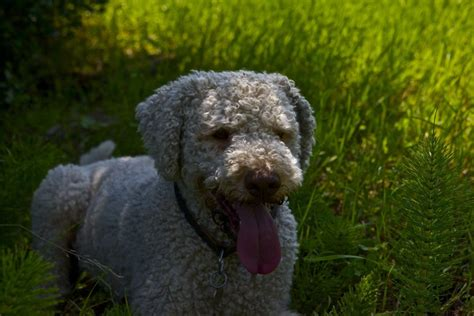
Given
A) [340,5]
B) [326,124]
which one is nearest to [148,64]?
[340,5]

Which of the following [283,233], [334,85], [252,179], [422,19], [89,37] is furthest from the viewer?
[89,37]

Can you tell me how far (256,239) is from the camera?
2936mm

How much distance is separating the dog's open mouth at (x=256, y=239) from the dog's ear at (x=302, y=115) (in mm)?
568

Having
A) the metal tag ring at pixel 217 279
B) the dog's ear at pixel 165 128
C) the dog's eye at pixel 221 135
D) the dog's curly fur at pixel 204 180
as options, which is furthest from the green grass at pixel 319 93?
the dog's eye at pixel 221 135

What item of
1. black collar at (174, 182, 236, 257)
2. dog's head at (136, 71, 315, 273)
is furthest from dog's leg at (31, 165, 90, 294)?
black collar at (174, 182, 236, 257)

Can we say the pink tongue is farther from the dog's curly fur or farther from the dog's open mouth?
the dog's curly fur

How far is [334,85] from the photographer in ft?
16.5

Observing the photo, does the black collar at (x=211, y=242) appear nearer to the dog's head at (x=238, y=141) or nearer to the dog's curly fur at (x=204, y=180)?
the dog's curly fur at (x=204, y=180)

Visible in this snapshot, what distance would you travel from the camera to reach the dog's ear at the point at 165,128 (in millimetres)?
3182

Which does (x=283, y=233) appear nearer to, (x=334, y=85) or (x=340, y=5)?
(x=334, y=85)

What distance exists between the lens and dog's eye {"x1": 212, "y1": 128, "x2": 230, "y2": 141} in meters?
3.08

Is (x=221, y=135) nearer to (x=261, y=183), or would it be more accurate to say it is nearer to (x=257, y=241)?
(x=261, y=183)

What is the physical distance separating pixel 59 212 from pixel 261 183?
1742mm

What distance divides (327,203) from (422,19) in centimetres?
264
